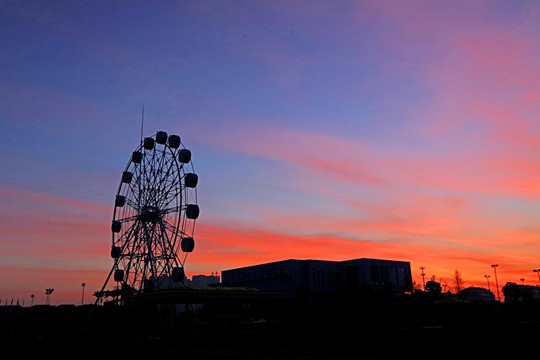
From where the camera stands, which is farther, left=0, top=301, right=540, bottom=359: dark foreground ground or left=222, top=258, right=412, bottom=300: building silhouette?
left=222, top=258, right=412, bottom=300: building silhouette

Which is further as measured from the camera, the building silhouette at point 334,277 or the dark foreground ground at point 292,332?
the building silhouette at point 334,277

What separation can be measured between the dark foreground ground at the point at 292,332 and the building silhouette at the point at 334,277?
25.8 meters

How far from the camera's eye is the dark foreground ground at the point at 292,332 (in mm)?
37188

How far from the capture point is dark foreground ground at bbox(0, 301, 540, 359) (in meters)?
37.2

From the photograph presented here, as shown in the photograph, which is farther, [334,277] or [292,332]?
[334,277]

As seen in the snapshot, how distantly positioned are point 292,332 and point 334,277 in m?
68.5

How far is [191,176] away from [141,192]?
1019 centimetres

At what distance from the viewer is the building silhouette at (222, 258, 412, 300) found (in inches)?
4975

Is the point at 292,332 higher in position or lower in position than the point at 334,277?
lower

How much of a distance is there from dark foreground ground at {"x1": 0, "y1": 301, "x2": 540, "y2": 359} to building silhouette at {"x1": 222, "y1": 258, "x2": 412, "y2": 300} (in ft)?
84.6

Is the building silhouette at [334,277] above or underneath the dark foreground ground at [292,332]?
above

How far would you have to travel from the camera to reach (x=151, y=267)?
69.8 metres

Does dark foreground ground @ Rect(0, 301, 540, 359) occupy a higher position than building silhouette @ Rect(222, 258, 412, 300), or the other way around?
building silhouette @ Rect(222, 258, 412, 300)

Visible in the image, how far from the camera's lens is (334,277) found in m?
132
